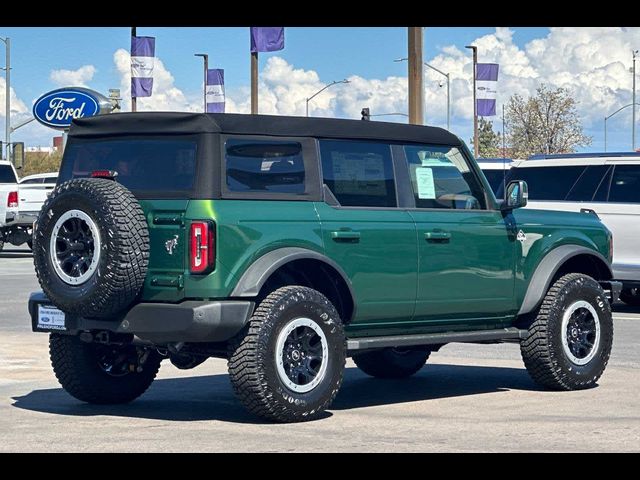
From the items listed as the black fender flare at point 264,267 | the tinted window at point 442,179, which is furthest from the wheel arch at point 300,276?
the tinted window at point 442,179

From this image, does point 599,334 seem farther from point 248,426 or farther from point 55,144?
point 55,144

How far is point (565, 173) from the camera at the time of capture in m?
18.8

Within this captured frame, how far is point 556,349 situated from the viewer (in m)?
11.2

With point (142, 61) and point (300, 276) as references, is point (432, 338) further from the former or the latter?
point (142, 61)

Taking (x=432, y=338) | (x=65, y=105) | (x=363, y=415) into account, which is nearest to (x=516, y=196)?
(x=432, y=338)

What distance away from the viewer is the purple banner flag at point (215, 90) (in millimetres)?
43531

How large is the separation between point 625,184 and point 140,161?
983 centimetres

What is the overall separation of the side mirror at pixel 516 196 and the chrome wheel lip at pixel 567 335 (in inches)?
37.6

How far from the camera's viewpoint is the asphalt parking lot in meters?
8.49

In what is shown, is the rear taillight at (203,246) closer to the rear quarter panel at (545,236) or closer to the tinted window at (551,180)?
the rear quarter panel at (545,236)

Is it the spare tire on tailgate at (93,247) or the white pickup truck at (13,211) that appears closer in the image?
the spare tire on tailgate at (93,247)

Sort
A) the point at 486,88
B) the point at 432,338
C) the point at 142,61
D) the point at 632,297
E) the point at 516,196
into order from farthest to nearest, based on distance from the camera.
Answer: the point at 142,61
the point at 486,88
the point at 632,297
the point at 516,196
the point at 432,338
